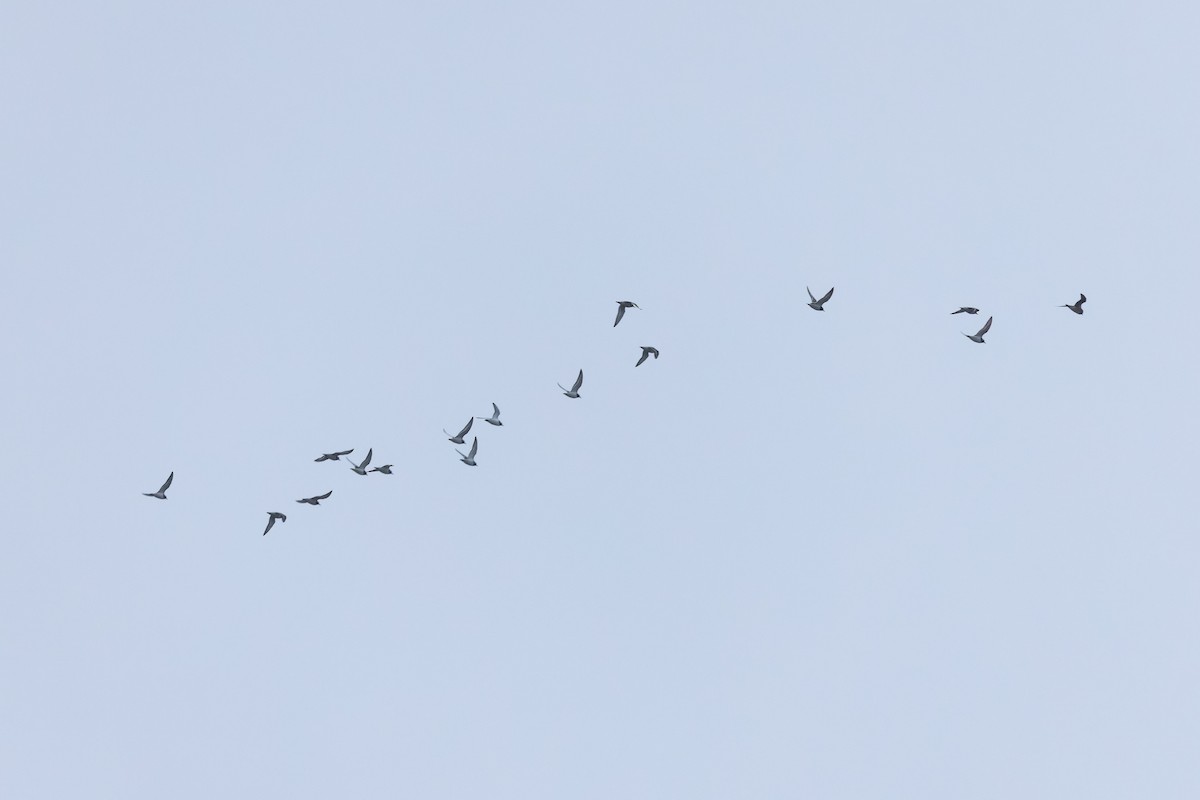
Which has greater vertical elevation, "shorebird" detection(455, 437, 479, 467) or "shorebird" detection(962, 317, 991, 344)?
"shorebird" detection(962, 317, 991, 344)

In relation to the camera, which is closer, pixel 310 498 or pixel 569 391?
pixel 310 498

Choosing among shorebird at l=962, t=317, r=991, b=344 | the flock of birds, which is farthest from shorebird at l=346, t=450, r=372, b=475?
shorebird at l=962, t=317, r=991, b=344

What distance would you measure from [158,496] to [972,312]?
69.4 m

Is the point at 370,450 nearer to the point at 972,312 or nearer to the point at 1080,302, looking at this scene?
the point at 972,312

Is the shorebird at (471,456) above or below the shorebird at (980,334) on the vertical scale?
below

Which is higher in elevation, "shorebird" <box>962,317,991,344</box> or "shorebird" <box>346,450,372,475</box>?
"shorebird" <box>962,317,991,344</box>

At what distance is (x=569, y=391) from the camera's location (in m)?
142

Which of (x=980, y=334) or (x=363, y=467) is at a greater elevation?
(x=980, y=334)

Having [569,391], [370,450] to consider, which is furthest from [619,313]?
[370,450]

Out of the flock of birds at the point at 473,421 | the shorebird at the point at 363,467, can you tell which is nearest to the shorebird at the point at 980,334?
the flock of birds at the point at 473,421

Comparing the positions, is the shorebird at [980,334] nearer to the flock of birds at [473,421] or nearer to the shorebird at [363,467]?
the flock of birds at [473,421]

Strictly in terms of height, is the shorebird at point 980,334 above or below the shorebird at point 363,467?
above

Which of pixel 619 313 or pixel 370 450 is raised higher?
pixel 619 313

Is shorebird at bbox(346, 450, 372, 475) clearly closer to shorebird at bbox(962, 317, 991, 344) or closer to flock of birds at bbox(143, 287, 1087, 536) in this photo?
flock of birds at bbox(143, 287, 1087, 536)
